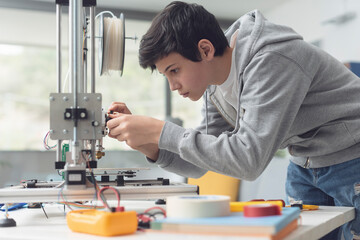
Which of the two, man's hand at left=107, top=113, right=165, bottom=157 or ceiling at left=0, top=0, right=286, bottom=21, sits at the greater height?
ceiling at left=0, top=0, right=286, bottom=21

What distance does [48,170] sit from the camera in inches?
160

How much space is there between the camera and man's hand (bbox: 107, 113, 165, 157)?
1.01 metres

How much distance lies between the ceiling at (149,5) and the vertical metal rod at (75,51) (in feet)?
10.6

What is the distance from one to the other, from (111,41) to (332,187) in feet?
2.55

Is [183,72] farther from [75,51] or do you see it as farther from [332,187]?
[332,187]

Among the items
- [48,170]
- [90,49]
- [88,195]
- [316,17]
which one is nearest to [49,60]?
[48,170]

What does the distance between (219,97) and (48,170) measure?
3.07 m

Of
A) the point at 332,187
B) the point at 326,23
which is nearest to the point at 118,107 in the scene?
the point at 332,187

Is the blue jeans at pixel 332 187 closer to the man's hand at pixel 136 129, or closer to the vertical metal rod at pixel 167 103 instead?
the man's hand at pixel 136 129

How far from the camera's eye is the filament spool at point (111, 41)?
1197 mm

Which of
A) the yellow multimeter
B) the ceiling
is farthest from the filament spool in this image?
the ceiling

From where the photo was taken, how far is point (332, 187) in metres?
1.24

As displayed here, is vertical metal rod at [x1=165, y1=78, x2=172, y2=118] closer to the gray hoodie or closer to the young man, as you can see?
the young man

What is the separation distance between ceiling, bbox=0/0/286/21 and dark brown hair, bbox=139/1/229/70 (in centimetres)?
319
